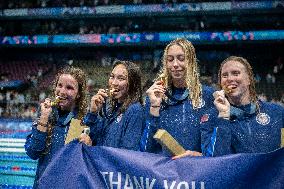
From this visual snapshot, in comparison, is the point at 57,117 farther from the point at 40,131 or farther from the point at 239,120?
the point at 239,120

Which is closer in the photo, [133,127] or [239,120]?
[239,120]

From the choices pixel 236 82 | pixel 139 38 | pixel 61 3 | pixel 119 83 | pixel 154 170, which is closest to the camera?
pixel 154 170

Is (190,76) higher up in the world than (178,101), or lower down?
higher up

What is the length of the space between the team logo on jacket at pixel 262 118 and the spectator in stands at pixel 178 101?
34 centimetres

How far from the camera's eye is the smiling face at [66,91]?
9.51 ft

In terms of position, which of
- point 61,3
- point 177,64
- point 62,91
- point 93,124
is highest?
point 61,3

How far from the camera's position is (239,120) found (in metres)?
2.46

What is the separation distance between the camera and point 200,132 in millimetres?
2539

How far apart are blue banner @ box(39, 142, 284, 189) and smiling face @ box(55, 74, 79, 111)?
1.95ft

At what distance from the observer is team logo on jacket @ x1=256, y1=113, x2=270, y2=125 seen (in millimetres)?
2439

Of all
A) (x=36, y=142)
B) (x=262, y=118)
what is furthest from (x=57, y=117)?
(x=262, y=118)

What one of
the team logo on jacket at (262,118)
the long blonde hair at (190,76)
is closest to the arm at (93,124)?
the long blonde hair at (190,76)

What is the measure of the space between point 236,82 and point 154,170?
33.1 inches

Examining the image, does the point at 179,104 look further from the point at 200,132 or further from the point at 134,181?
the point at 134,181
